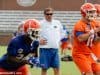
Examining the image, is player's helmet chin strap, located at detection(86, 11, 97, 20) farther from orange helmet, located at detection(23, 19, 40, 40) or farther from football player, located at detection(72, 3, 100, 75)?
orange helmet, located at detection(23, 19, 40, 40)

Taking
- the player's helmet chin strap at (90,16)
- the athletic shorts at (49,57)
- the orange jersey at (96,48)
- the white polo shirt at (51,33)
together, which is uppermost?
the player's helmet chin strap at (90,16)

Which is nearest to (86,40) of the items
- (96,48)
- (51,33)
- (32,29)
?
(96,48)

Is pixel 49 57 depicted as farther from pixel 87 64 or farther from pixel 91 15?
pixel 91 15

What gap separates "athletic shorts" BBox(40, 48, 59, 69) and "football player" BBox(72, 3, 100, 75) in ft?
7.32

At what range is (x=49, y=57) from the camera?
1102cm

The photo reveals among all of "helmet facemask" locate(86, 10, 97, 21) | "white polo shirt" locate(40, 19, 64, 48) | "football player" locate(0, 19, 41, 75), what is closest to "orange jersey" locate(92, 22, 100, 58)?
"helmet facemask" locate(86, 10, 97, 21)

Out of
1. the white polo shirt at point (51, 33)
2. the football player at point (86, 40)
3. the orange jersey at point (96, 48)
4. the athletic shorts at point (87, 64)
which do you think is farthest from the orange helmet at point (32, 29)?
the white polo shirt at point (51, 33)

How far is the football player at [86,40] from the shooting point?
8.52 metres

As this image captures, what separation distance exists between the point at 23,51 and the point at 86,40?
54.8 inches

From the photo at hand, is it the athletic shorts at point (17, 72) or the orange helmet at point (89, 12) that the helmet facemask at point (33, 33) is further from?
the orange helmet at point (89, 12)

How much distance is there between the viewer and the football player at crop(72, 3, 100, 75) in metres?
8.52

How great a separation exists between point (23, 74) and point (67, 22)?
69.1ft

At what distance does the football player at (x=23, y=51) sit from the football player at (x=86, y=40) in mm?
1180

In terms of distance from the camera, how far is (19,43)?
7562 mm
